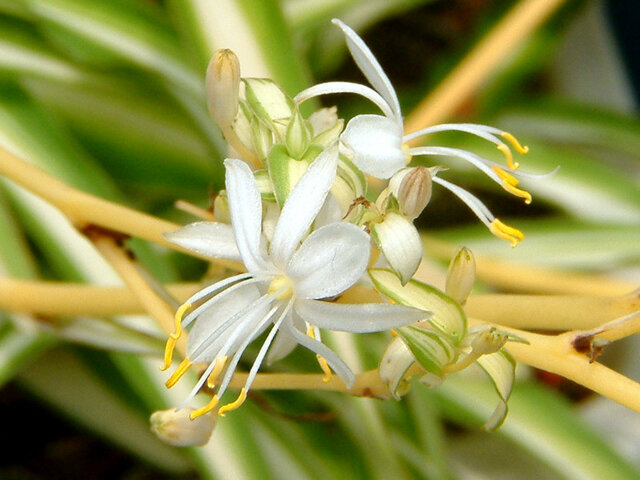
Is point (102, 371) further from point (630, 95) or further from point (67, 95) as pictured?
point (630, 95)

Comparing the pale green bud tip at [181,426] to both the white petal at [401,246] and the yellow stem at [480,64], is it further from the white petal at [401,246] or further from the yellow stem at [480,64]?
the yellow stem at [480,64]

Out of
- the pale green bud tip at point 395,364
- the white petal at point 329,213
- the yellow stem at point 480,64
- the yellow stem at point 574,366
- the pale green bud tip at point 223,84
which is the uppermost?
the pale green bud tip at point 223,84

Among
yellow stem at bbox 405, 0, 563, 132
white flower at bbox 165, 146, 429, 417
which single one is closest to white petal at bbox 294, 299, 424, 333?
white flower at bbox 165, 146, 429, 417

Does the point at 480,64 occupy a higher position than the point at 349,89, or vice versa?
the point at 349,89

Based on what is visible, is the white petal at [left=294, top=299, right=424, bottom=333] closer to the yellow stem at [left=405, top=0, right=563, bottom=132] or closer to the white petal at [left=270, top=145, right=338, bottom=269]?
the white petal at [left=270, top=145, right=338, bottom=269]

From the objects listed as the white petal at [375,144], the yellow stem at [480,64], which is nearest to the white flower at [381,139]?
the white petal at [375,144]

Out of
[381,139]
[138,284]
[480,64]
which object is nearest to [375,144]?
[381,139]

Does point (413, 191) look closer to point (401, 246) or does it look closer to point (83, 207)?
point (401, 246)
